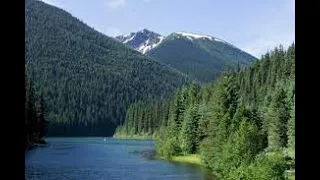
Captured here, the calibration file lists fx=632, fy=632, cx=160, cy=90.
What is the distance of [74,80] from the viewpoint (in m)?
156

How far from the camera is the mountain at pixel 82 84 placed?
13034 centimetres

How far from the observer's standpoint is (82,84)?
515 feet

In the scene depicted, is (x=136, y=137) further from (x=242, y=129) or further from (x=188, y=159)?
(x=242, y=129)

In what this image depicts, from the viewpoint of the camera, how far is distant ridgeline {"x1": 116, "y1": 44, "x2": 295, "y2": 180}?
114 ft

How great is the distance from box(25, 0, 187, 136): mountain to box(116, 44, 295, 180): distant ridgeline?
154 ft

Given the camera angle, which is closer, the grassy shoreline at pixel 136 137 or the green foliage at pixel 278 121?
the green foliage at pixel 278 121

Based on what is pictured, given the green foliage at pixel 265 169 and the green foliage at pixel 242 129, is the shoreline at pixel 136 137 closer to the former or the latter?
the green foliage at pixel 242 129

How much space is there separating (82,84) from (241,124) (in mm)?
121980

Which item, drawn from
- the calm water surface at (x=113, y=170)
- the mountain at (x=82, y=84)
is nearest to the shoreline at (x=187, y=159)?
the calm water surface at (x=113, y=170)

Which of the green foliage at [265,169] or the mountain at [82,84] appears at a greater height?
the mountain at [82,84]

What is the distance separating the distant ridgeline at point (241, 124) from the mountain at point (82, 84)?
47.0 m

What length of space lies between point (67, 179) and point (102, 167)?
10.4 meters

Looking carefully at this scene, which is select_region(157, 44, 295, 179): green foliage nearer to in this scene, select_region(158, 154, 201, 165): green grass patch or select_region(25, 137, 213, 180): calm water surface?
select_region(158, 154, 201, 165): green grass patch
